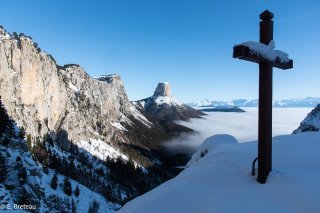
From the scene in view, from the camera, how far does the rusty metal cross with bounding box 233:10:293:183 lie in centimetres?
722

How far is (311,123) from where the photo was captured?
227ft

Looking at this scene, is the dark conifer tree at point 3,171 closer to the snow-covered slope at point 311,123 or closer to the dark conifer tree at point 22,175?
the dark conifer tree at point 22,175

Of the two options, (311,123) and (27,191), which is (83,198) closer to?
(27,191)

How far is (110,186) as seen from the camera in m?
158

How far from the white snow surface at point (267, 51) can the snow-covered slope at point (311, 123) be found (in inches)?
2414

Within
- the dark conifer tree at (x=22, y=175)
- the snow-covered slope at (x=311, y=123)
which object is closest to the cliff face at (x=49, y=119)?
the dark conifer tree at (x=22, y=175)

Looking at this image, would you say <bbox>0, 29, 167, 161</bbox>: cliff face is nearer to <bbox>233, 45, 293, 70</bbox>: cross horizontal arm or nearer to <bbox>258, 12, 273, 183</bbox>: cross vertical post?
<bbox>258, 12, 273, 183</bbox>: cross vertical post

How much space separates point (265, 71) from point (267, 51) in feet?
1.61

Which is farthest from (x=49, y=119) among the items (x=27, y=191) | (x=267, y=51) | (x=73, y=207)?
(x=267, y=51)

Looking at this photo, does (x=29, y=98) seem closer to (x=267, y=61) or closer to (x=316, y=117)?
(x=316, y=117)

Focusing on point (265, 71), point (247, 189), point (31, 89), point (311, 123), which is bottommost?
point (311, 123)

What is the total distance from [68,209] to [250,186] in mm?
87957

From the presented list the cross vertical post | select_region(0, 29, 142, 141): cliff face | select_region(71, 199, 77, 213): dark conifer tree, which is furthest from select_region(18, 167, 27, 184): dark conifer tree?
the cross vertical post

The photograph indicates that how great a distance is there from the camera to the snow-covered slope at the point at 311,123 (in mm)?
65662
